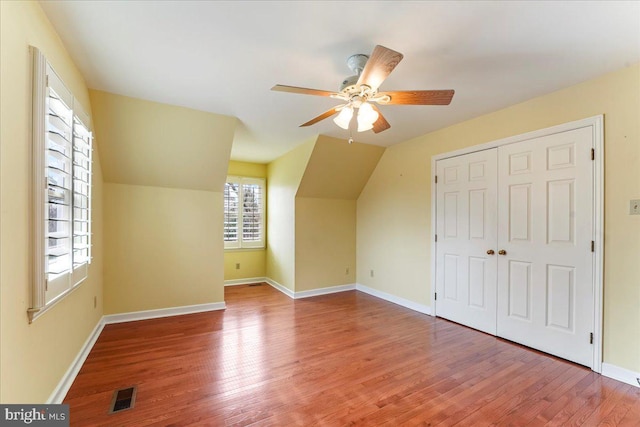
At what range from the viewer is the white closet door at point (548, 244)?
2.45 metres

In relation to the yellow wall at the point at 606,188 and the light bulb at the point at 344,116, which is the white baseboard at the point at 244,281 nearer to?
the yellow wall at the point at 606,188

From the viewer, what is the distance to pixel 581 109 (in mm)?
2469

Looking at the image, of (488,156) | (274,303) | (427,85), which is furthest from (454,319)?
(427,85)

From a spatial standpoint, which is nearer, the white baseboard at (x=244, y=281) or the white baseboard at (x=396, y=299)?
the white baseboard at (x=396, y=299)

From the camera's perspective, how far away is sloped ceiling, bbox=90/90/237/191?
9.45 ft

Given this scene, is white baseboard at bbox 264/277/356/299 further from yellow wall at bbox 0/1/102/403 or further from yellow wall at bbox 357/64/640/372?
yellow wall at bbox 0/1/102/403

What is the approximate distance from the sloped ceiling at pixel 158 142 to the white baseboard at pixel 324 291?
226 centimetres

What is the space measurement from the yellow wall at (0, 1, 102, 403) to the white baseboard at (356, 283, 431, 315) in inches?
152

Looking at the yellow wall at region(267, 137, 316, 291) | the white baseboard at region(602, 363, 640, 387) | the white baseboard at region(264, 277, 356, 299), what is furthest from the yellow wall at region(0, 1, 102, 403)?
the white baseboard at region(602, 363, 640, 387)

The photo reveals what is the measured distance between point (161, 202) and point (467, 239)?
404cm

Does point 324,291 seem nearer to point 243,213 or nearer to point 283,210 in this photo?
point 283,210

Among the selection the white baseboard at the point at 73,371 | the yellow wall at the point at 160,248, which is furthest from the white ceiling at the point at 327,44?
the white baseboard at the point at 73,371

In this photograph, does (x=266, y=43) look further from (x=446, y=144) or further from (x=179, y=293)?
(x=179, y=293)

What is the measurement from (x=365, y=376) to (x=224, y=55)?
2.78 m
